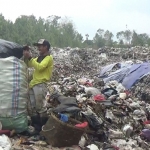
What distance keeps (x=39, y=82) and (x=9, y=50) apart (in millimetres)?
622

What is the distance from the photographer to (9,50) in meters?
4.18

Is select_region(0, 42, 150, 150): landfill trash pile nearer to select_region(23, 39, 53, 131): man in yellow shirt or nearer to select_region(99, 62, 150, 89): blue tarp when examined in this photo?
select_region(23, 39, 53, 131): man in yellow shirt

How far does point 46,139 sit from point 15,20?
34.0m

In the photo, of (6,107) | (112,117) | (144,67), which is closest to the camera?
(6,107)

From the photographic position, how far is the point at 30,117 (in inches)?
158

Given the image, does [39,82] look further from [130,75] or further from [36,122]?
[130,75]

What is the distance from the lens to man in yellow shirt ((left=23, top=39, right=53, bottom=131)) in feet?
12.9

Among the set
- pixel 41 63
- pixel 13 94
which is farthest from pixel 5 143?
pixel 41 63

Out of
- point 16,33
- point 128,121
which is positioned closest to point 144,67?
point 128,121

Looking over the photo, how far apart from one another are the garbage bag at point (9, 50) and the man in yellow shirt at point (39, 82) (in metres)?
0.25

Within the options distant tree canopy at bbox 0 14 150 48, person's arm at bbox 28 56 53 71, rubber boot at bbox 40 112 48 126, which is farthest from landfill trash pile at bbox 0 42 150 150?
distant tree canopy at bbox 0 14 150 48

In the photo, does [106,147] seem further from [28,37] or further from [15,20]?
[15,20]

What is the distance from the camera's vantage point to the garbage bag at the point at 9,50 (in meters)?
4.12

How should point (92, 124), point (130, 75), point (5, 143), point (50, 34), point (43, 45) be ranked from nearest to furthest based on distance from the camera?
point (5, 143)
point (43, 45)
point (92, 124)
point (130, 75)
point (50, 34)
